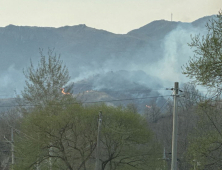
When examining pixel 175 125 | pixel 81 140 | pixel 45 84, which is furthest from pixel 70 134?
pixel 175 125

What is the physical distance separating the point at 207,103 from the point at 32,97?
24917 millimetres

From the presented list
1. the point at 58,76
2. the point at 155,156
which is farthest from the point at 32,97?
the point at 155,156

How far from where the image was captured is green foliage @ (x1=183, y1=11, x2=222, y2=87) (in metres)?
17.1

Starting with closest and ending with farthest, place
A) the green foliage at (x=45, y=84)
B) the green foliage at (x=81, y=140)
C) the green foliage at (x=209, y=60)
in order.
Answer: the green foliage at (x=209, y=60)
the green foliage at (x=81, y=140)
the green foliage at (x=45, y=84)

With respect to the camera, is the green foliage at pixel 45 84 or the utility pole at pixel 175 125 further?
the green foliage at pixel 45 84

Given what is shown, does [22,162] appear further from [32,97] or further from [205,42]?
[205,42]

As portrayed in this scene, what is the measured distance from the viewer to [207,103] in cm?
1869

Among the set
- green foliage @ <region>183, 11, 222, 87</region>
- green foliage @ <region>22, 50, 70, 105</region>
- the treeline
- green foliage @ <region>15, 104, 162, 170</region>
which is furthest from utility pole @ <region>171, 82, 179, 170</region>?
green foliage @ <region>22, 50, 70, 105</region>

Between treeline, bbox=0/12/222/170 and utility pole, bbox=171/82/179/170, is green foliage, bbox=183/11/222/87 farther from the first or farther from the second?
treeline, bbox=0/12/222/170

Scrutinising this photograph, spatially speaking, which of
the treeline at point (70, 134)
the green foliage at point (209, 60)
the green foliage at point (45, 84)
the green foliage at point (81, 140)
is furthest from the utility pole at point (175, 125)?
the green foliage at point (45, 84)

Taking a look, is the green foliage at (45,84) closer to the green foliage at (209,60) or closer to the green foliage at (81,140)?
the green foliage at (81,140)

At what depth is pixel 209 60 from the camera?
17453 mm

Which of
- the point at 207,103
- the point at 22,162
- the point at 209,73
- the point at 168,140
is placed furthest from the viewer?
the point at 168,140

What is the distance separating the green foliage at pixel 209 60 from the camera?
674 inches
